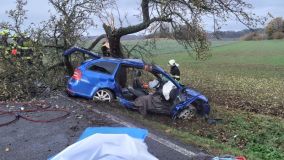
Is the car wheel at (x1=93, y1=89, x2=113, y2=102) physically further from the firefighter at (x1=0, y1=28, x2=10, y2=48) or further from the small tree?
the small tree

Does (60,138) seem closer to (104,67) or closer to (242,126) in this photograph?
(104,67)

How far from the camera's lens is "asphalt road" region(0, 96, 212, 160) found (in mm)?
8469

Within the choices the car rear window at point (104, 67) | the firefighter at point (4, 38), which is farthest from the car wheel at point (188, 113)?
the firefighter at point (4, 38)

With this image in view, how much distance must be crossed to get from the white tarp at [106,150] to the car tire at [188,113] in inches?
297

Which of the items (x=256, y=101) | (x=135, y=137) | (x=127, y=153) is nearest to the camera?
(x=127, y=153)

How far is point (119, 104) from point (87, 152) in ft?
28.2

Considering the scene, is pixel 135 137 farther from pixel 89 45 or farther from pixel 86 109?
pixel 89 45

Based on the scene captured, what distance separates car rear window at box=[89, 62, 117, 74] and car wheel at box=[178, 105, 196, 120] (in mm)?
2412

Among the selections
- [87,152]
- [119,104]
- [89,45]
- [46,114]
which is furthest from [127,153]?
[89,45]

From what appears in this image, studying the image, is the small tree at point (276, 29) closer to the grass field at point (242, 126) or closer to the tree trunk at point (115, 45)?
the grass field at point (242, 126)

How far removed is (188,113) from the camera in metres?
12.6

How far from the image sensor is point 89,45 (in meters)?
18.9

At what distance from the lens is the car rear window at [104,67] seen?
13.5 m

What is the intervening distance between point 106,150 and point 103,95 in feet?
28.7
